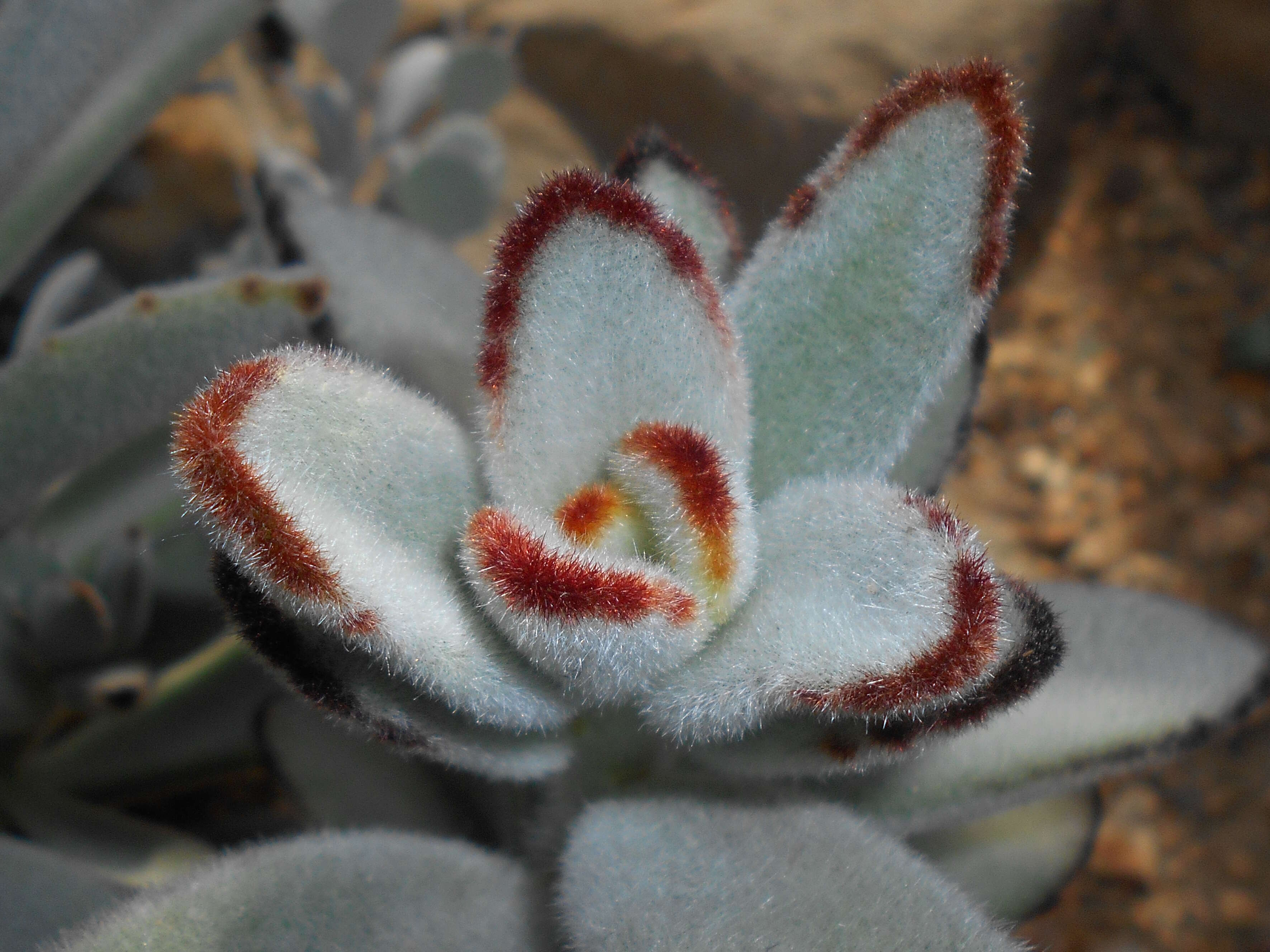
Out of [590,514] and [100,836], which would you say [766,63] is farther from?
[100,836]

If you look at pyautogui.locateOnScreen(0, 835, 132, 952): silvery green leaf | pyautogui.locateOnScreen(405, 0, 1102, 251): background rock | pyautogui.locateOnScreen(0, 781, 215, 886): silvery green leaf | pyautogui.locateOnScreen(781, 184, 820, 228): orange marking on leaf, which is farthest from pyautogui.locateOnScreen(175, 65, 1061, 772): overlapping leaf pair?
pyautogui.locateOnScreen(405, 0, 1102, 251): background rock

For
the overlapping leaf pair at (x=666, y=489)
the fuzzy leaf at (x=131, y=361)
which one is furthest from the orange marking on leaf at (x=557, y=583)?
the fuzzy leaf at (x=131, y=361)

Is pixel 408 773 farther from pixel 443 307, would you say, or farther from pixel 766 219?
pixel 766 219

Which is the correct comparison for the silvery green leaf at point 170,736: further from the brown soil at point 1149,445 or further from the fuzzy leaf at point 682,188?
the brown soil at point 1149,445

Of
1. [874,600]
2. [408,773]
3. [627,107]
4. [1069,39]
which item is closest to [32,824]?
[408,773]

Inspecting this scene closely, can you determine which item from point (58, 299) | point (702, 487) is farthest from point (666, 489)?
point (58, 299)

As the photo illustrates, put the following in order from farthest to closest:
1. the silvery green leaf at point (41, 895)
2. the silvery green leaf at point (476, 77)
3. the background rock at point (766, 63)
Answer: the background rock at point (766, 63) < the silvery green leaf at point (476, 77) < the silvery green leaf at point (41, 895)

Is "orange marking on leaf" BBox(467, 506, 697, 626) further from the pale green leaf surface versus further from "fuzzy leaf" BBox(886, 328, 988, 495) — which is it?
"fuzzy leaf" BBox(886, 328, 988, 495)
